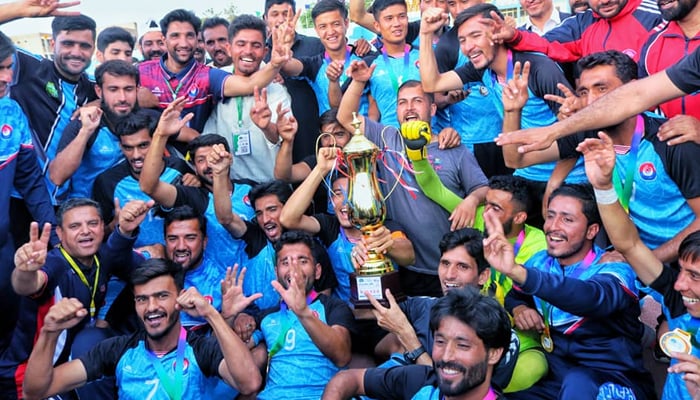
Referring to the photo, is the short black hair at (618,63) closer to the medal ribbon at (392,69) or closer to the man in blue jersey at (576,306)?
the man in blue jersey at (576,306)

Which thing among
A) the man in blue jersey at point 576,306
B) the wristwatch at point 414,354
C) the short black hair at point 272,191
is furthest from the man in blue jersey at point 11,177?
the man in blue jersey at point 576,306

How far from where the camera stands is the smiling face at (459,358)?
10.7ft

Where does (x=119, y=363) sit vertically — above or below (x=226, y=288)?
below

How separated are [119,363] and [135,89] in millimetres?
2303

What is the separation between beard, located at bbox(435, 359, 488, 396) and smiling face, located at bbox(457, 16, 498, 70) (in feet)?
7.78

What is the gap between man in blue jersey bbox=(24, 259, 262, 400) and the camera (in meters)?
4.02

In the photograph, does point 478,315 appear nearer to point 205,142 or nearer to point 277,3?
point 205,142

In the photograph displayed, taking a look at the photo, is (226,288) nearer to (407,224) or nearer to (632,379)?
(407,224)

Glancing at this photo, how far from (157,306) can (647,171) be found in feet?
9.28

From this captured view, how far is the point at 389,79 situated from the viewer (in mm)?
5863

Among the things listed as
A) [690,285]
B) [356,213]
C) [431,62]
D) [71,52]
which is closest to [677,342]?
[690,285]

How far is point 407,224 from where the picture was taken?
5035 millimetres

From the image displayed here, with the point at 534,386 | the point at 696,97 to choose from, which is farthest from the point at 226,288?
the point at 696,97

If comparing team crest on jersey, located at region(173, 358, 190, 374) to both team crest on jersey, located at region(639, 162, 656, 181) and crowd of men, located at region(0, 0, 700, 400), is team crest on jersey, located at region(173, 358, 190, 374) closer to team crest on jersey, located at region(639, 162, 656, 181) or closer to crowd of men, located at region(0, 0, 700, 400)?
crowd of men, located at region(0, 0, 700, 400)
